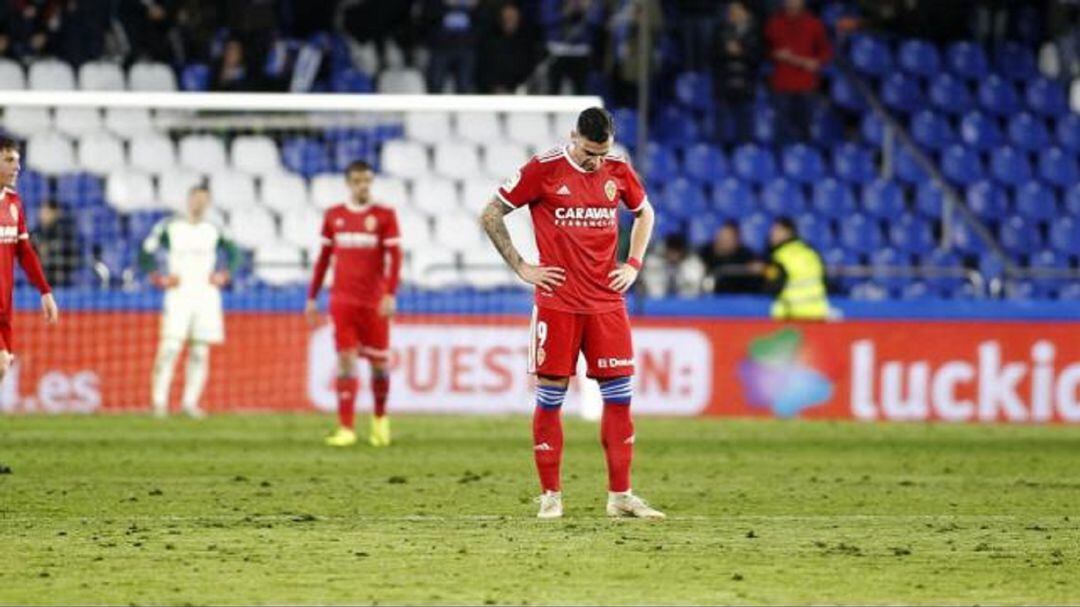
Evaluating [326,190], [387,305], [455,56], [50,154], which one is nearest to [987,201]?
[455,56]

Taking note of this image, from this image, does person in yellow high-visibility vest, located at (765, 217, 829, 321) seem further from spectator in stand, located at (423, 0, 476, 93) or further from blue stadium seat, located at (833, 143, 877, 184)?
spectator in stand, located at (423, 0, 476, 93)

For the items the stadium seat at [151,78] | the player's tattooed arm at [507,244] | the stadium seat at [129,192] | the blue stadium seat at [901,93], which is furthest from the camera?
the blue stadium seat at [901,93]

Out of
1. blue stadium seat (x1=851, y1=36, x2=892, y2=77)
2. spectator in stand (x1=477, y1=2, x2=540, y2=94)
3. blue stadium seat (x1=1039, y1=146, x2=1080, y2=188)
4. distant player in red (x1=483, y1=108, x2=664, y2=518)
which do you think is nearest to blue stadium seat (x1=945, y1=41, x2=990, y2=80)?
blue stadium seat (x1=851, y1=36, x2=892, y2=77)

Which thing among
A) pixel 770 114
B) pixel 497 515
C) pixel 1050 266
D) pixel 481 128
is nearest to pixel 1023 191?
pixel 1050 266

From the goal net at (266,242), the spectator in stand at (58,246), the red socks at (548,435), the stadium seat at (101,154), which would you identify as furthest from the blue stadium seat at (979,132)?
the red socks at (548,435)

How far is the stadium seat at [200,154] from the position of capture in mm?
23500

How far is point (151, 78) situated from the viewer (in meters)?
25.7

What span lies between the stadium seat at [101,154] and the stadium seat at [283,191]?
1.44 metres

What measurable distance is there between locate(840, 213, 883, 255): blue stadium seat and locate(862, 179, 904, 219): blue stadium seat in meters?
0.38

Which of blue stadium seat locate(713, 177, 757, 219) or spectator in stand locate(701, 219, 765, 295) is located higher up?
blue stadium seat locate(713, 177, 757, 219)

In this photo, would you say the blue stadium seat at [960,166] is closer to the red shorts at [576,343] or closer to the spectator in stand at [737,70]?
the spectator in stand at [737,70]

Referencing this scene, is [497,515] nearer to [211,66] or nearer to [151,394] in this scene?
[151,394]

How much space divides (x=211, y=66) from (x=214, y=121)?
3.24m

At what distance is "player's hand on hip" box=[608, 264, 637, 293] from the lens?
12.3 metres
